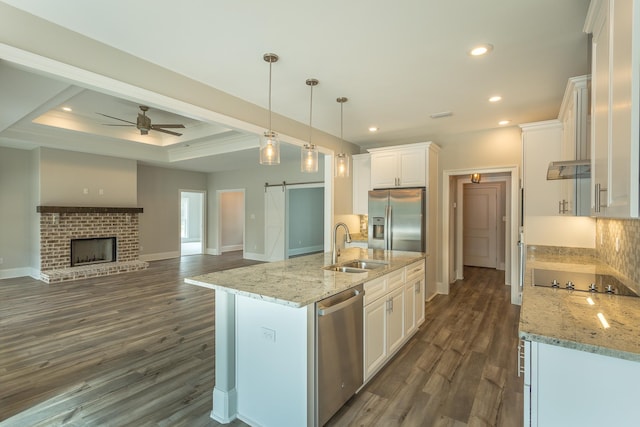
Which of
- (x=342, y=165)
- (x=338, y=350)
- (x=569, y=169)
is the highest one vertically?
(x=342, y=165)

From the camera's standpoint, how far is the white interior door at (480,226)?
24.5ft

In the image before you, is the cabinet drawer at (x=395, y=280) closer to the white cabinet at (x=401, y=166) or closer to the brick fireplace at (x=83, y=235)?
the white cabinet at (x=401, y=166)

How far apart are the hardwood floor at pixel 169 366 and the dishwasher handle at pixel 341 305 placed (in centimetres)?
78

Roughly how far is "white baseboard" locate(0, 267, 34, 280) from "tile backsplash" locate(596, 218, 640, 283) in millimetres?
8672

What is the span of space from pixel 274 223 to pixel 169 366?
5.68 m

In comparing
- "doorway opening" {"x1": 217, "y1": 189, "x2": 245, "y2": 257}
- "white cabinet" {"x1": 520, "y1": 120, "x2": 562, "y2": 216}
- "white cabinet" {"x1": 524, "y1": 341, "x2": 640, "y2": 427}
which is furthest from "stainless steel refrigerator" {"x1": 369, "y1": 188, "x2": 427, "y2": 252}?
"doorway opening" {"x1": 217, "y1": 189, "x2": 245, "y2": 257}

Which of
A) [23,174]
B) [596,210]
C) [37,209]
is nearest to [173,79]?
[596,210]

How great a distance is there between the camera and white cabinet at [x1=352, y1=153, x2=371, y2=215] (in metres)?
5.60

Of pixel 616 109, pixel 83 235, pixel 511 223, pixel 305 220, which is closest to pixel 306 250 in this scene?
pixel 305 220

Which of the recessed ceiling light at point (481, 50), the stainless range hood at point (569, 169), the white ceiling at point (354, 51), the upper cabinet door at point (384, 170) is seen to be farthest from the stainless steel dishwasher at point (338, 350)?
the upper cabinet door at point (384, 170)

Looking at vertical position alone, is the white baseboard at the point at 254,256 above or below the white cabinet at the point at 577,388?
below

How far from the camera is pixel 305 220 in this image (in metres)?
10.3

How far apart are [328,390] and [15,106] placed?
16.8ft

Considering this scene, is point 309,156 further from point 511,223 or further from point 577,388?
point 511,223
